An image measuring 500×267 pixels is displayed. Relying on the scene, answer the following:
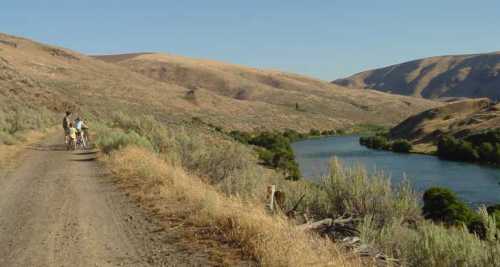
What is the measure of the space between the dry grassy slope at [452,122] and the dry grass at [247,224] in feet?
262

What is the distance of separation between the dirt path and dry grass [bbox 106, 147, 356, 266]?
636 millimetres

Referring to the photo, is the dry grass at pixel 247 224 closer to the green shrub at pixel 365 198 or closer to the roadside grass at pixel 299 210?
the roadside grass at pixel 299 210

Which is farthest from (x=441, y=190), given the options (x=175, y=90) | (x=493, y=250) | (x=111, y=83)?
(x=175, y=90)

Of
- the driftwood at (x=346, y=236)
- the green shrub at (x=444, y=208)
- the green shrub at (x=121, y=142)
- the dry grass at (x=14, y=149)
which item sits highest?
the green shrub at (x=121, y=142)

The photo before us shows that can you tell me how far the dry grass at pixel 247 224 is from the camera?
6234 millimetres

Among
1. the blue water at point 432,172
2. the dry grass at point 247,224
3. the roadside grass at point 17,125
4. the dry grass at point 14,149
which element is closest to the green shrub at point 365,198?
the dry grass at point 247,224

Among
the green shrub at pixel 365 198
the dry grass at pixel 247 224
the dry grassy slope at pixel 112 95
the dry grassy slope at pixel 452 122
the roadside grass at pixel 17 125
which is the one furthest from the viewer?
the dry grassy slope at pixel 452 122

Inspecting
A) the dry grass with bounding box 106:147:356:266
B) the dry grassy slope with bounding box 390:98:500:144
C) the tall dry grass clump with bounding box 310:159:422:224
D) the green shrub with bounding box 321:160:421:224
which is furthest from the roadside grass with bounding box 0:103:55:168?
the dry grassy slope with bounding box 390:98:500:144

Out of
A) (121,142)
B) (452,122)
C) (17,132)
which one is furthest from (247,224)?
(452,122)

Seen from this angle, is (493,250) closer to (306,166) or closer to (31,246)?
(31,246)

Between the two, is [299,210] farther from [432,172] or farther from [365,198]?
[432,172]

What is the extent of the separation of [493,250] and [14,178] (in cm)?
1203

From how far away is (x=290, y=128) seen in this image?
429 feet

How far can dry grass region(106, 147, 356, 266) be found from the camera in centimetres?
623
